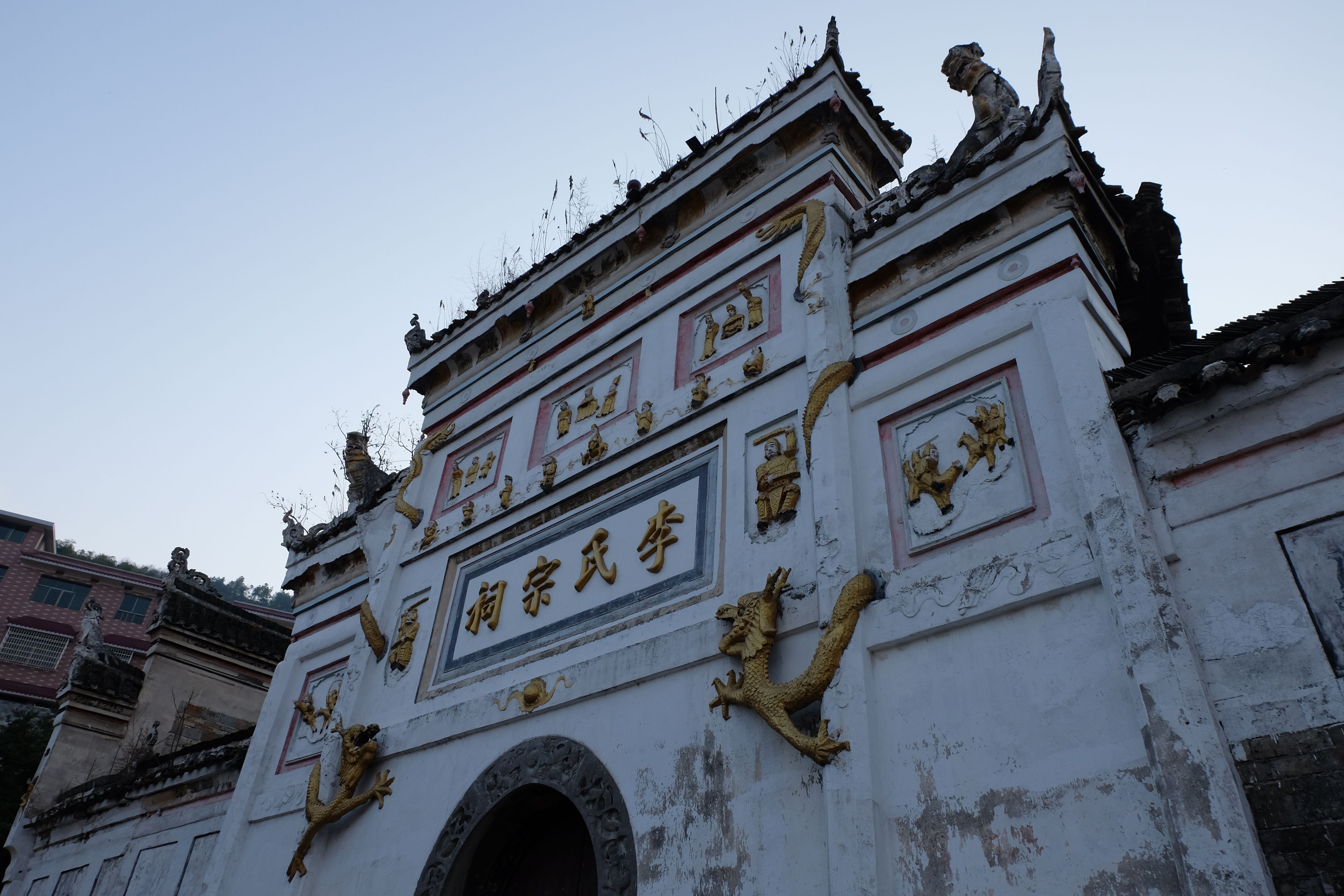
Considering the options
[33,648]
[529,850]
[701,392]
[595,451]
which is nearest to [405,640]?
[529,850]

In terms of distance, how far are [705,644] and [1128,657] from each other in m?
2.52

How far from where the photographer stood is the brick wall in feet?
11.4

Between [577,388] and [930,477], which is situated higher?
[577,388]

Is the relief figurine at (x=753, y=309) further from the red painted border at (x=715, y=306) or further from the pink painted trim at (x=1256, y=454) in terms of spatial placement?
the pink painted trim at (x=1256, y=454)

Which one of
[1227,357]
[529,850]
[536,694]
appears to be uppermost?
[1227,357]

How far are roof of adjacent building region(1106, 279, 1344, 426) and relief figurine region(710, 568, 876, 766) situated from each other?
1.73m

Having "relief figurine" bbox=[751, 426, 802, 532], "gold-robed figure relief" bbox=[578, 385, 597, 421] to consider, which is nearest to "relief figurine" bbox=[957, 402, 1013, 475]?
"relief figurine" bbox=[751, 426, 802, 532]

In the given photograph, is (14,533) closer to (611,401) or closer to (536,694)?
(611,401)

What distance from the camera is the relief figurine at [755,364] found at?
6.85m

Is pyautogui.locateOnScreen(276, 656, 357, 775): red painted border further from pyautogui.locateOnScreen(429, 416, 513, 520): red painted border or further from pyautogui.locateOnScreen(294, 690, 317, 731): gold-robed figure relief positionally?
pyautogui.locateOnScreen(429, 416, 513, 520): red painted border

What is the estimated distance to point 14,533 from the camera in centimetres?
3488

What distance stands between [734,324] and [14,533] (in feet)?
124

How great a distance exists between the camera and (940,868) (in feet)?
14.1

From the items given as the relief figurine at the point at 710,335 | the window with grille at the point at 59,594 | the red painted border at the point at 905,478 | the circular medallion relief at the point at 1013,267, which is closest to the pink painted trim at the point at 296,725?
the relief figurine at the point at 710,335
